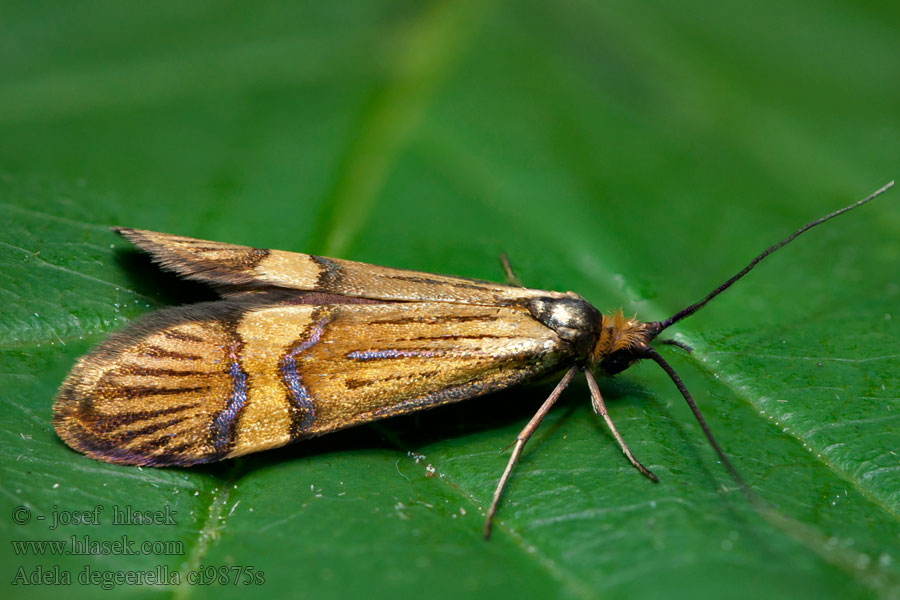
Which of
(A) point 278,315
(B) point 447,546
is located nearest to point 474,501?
(B) point 447,546

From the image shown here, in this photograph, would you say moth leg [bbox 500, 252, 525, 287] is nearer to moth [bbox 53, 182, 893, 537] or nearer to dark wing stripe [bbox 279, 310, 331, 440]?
moth [bbox 53, 182, 893, 537]

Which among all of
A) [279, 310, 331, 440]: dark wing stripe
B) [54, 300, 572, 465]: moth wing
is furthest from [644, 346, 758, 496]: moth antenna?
[279, 310, 331, 440]: dark wing stripe

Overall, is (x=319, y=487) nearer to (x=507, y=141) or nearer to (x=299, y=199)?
(x=299, y=199)

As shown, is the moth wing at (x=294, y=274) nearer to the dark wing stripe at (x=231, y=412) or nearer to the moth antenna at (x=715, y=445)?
the dark wing stripe at (x=231, y=412)

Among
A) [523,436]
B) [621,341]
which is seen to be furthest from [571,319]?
[523,436]

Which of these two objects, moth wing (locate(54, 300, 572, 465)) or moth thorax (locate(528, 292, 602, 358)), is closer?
moth wing (locate(54, 300, 572, 465))

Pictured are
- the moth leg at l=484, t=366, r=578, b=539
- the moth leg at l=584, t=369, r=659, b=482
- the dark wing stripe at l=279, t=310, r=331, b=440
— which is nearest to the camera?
the moth leg at l=484, t=366, r=578, b=539

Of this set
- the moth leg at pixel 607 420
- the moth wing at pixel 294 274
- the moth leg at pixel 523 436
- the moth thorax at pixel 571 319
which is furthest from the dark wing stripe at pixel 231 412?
the moth leg at pixel 607 420

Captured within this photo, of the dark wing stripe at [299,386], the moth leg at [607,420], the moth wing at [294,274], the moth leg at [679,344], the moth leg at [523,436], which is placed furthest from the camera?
the moth leg at [679,344]
